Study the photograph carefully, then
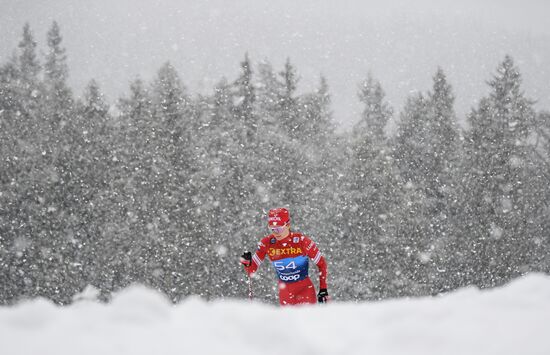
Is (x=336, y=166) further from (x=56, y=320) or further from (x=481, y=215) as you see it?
(x=56, y=320)

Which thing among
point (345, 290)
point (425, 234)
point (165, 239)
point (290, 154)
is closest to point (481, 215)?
point (425, 234)

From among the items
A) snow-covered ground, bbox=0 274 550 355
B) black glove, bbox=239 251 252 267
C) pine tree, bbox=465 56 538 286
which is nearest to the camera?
snow-covered ground, bbox=0 274 550 355

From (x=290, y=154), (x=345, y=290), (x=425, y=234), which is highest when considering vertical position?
(x=290, y=154)

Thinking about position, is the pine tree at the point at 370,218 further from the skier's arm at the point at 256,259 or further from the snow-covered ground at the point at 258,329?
the snow-covered ground at the point at 258,329

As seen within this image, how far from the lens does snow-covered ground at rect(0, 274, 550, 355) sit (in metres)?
3.23

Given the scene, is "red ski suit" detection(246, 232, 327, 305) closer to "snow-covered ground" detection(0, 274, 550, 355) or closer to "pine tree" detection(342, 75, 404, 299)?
"snow-covered ground" detection(0, 274, 550, 355)

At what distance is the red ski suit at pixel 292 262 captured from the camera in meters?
9.25

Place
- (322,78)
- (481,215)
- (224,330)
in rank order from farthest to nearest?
(322,78), (481,215), (224,330)

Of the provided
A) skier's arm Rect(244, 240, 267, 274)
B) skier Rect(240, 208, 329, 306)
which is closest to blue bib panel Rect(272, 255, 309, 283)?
skier Rect(240, 208, 329, 306)

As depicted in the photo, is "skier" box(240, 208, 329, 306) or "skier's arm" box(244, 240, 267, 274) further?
"skier's arm" box(244, 240, 267, 274)

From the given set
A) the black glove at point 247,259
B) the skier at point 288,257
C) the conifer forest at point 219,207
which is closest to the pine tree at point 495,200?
the conifer forest at point 219,207

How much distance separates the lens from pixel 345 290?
75.1 ft

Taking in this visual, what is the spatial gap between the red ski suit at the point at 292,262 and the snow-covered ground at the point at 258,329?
16.7 feet

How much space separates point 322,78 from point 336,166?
11.0 meters
